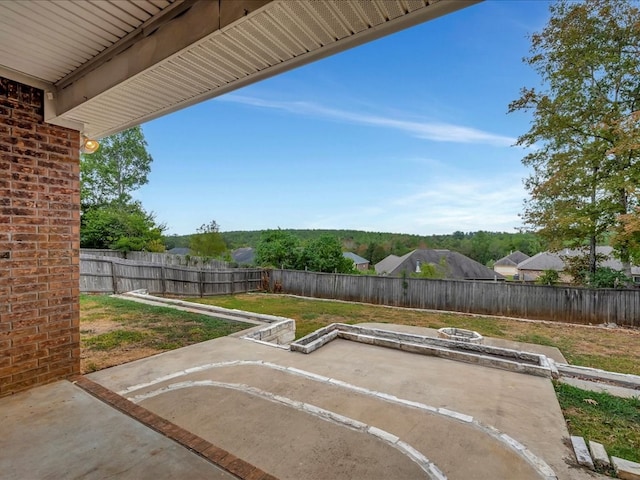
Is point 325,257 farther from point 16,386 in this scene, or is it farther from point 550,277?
point 16,386

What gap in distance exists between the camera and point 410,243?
41.8m

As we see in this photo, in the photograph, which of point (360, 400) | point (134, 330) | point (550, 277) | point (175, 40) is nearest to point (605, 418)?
point (360, 400)

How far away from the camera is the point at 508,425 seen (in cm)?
301

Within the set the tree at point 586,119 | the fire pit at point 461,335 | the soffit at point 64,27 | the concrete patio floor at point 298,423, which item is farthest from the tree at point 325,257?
the soffit at point 64,27

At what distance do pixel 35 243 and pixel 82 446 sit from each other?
1865 millimetres

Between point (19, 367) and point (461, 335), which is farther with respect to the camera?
point (461, 335)

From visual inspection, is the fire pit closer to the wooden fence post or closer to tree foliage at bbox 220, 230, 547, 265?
the wooden fence post

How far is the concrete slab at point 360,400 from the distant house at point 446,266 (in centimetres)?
1787

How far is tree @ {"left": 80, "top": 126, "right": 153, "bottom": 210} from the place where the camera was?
70.4ft

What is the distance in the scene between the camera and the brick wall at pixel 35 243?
266cm

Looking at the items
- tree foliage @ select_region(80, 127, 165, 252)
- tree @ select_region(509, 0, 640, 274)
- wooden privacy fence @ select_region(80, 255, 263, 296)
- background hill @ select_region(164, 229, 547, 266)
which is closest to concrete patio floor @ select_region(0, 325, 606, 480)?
wooden privacy fence @ select_region(80, 255, 263, 296)

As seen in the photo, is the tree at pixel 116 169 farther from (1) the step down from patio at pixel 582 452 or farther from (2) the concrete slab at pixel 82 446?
(1) the step down from patio at pixel 582 452

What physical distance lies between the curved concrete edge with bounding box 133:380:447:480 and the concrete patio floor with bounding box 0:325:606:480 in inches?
0.5

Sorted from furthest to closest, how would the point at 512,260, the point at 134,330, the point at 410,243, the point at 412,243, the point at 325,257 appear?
the point at 412,243 → the point at 410,243 → the point at 512,260 → the point at 325,257 → the point at 134,330
